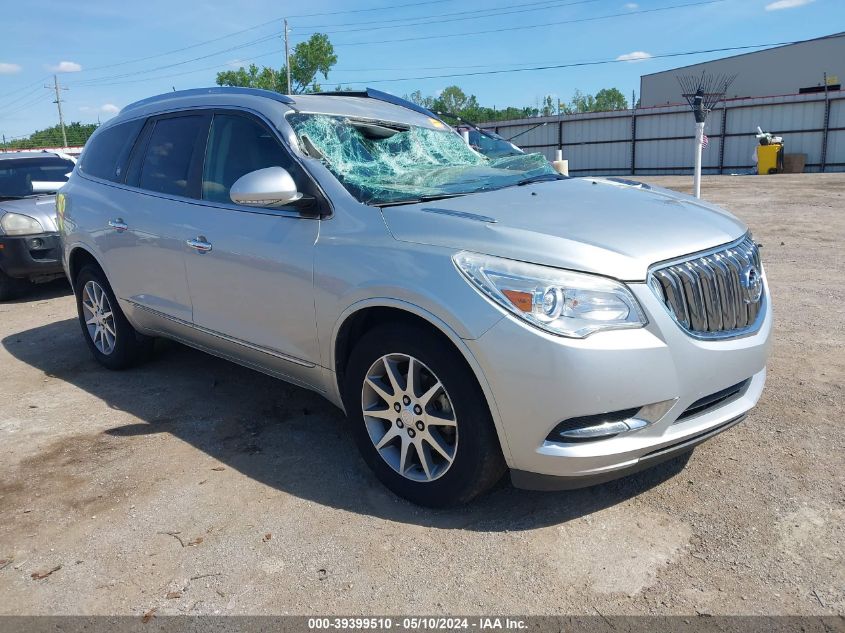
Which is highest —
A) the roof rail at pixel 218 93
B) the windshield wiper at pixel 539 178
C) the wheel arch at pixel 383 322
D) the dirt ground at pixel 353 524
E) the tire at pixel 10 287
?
the roof rail at pixel 218 93

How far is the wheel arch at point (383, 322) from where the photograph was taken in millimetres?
2701

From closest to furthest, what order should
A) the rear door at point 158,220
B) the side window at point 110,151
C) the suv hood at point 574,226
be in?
1. the suv hood at point 574,226
2. the rear door at point 158,220
3. the side window at point 110,151

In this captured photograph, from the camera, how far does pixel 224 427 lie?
4.16m

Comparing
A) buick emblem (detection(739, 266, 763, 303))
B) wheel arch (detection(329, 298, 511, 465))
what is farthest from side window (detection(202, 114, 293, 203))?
buick emblem (detection(739, 266, 763, 303))

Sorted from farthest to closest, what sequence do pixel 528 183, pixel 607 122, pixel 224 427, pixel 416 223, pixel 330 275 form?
pixel 607 122 < pixel 224 427 < pixel 528 183 < pixel 330 275 < pixel 416 223

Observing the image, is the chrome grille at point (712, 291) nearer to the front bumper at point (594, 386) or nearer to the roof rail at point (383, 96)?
the front bumper at point (594, 386)

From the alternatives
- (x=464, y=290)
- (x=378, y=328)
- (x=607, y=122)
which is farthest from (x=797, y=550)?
(x=607, y=122)

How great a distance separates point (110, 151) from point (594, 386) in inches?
162

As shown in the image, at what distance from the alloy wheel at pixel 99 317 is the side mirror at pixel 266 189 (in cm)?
234

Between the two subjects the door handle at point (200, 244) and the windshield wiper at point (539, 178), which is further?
the door handle at point (200, 244)

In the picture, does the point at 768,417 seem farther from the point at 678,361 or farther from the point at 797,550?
the point at 678,361

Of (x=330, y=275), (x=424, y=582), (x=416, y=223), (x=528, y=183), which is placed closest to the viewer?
(x=424, y=582)

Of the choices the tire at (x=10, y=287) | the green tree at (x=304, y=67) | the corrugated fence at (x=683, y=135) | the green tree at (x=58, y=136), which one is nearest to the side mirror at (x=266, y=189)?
the tire at (x=10, y=287)

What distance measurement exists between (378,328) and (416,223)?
0.49 meters
